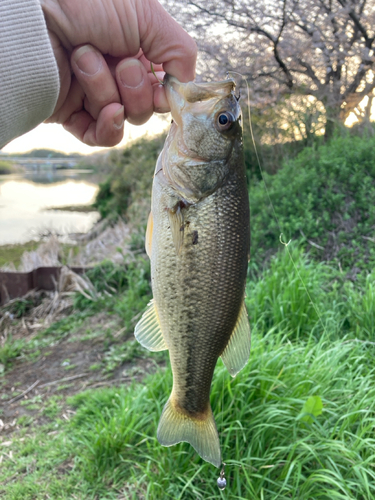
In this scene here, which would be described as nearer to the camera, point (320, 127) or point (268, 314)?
point (268, 314)

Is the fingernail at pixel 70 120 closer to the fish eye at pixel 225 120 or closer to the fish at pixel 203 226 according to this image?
the fish at pixel 203 226

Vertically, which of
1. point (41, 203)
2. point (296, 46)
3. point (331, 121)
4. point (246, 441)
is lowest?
point (41, 203)

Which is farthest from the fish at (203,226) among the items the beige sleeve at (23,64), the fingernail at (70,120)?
the fingernail at (70,120)

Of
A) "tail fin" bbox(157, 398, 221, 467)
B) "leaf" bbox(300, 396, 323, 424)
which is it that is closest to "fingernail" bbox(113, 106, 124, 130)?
"tail fin" bbox(157, 398, 221, 467)

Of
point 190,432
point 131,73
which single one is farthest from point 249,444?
point 131,73

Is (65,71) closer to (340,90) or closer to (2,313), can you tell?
(2,313)

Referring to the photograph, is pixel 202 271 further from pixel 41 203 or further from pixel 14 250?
pixel 41 203

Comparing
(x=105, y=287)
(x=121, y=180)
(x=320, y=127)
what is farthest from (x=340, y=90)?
(x=121, y=180)
